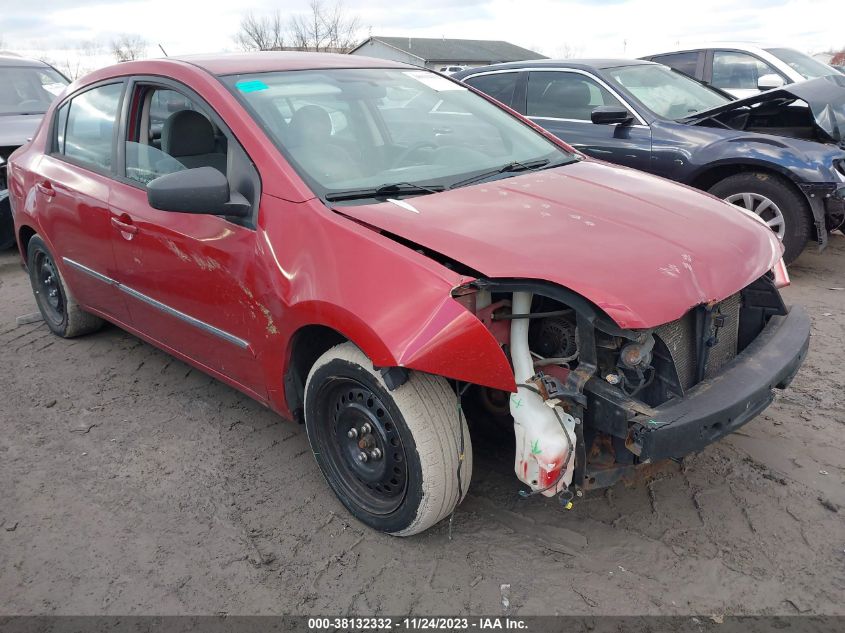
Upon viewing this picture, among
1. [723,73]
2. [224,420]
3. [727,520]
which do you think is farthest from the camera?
[723,73]

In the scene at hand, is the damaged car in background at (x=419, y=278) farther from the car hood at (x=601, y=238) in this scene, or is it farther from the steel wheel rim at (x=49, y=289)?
the steel wheel rim at (x=49, y=289)

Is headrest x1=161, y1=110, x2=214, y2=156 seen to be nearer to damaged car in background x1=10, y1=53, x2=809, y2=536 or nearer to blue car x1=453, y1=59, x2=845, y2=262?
damaged car in background x1=10, y1=53, x2=809, y2=536

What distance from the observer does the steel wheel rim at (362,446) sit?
8.29 ft

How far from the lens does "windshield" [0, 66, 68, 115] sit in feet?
26.7

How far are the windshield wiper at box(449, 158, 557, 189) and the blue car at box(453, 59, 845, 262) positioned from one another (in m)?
2.63

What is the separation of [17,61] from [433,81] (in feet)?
24.1

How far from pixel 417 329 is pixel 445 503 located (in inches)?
27.0

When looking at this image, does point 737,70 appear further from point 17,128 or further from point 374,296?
point 17,128

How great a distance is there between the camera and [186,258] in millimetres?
3037

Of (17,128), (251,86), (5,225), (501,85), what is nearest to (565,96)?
(501,85)

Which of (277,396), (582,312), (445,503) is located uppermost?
(582,312)

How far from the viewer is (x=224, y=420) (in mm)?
3609

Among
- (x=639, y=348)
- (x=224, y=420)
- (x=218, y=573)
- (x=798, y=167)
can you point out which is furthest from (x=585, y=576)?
(x=798, y=167)

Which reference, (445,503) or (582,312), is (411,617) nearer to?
(445,503)
